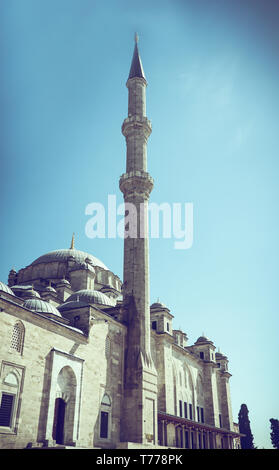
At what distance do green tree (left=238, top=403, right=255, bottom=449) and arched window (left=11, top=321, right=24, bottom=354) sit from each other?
32.8 m

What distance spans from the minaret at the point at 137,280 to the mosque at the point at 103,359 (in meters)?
0.05

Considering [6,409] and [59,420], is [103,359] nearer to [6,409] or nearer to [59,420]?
[59,420]

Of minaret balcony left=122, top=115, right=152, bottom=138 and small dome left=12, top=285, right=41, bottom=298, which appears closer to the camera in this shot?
small dome left=12, top=285, right=41, bottom=298

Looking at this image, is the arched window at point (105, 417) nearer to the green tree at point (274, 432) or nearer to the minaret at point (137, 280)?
the minaret at point (137, 280)

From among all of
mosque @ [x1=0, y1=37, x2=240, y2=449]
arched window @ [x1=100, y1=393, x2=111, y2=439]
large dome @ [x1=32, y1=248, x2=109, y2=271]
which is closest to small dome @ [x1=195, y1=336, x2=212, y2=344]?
mosque @ [x1=0, y1=37, x2=240, y2=449]

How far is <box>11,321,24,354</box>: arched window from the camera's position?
590 inches

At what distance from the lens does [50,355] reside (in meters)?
16.3

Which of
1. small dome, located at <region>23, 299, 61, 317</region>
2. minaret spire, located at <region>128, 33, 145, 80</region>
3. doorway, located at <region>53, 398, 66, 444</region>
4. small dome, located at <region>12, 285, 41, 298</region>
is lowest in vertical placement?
doorway, located at <region>53, 398, 66, 444</region>

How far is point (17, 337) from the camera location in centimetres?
1520

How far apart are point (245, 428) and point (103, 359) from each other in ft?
92.0

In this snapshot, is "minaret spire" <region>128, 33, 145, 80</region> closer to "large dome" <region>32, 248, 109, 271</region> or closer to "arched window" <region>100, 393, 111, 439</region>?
"large dome" <region>32, 248, 109, 271</region>

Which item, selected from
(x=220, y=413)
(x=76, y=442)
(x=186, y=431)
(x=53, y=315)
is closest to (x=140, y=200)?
(x=53, y=315)
